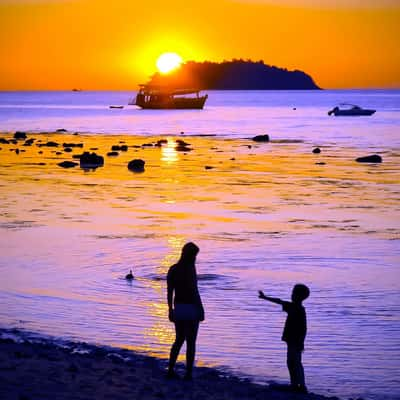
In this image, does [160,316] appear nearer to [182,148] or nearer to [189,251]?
[189,251]

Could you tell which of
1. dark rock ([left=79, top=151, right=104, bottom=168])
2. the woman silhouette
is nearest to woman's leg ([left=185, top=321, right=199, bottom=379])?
the woman silhouette

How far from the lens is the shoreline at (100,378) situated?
9.84m

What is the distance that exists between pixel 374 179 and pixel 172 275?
31927 mm

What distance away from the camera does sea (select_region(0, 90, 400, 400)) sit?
1361 cm

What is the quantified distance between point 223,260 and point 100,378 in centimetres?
1031

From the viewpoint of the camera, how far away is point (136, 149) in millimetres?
61281

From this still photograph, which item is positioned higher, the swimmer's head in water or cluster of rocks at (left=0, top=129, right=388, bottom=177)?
cluster of rocks at (left=0, top=129, right=388, bottom=177)

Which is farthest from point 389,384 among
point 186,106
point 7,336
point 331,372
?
point 186,106

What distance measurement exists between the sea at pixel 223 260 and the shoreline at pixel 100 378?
0.75 metres

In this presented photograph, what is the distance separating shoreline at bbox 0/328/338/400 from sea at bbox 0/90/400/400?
75cm

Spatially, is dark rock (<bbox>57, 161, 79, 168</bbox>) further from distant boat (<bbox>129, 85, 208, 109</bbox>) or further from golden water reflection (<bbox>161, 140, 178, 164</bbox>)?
distant boat (<bbox>129, 85, 208, 109</bbox>)

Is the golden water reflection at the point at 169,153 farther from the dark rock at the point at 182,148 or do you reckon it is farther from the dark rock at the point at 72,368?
the dark rock at the point at 72,368

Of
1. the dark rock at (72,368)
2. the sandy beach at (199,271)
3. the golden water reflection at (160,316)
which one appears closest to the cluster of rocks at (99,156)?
the sandy beach at (199,271)

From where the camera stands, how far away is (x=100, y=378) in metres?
10.6
